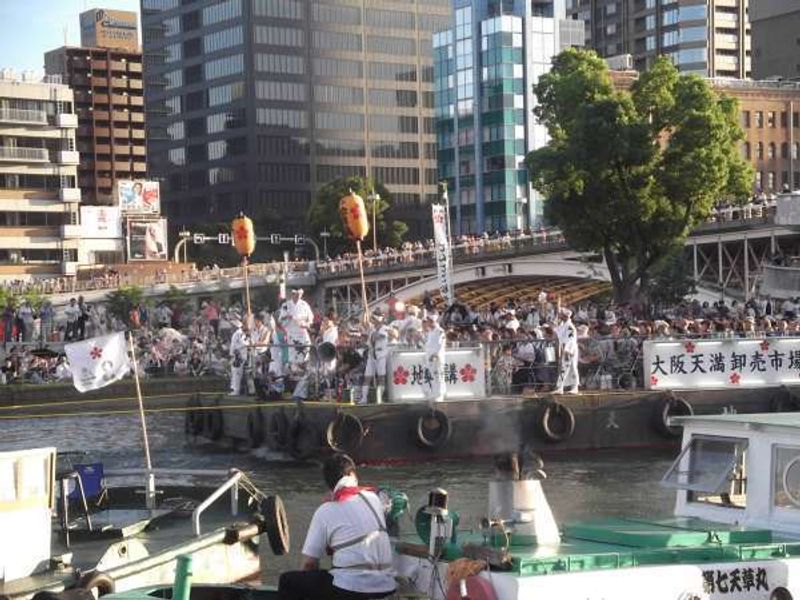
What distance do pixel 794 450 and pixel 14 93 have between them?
10937cm

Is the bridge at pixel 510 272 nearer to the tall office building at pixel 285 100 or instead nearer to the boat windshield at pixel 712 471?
the tall office building at pixel 285 100

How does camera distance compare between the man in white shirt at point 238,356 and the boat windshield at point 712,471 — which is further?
the man in white shirt at point 238,356

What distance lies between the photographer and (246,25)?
146625 millimetres

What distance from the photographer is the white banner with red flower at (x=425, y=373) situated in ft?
101

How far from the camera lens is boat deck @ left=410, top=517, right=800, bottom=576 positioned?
11.5m

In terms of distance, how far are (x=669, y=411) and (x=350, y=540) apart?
20.6 m

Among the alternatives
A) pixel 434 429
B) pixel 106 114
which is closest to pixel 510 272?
pixel 434 429

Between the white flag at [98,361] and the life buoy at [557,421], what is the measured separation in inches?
514

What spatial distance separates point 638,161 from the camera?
5609 cm

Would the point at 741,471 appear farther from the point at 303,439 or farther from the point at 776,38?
the point at 776,38

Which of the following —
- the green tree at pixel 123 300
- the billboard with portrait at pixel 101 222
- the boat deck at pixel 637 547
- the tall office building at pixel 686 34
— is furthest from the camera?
the tall office building at pixel 686 34

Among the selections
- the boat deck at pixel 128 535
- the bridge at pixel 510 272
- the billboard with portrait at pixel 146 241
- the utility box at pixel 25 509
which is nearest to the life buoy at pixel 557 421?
the boat deck at pixel 128 535

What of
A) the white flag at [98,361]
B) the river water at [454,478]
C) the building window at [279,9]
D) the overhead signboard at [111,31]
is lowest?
the river water at [454,478]

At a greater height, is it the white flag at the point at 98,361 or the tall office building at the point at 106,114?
the tall office building at the point at 106,114
